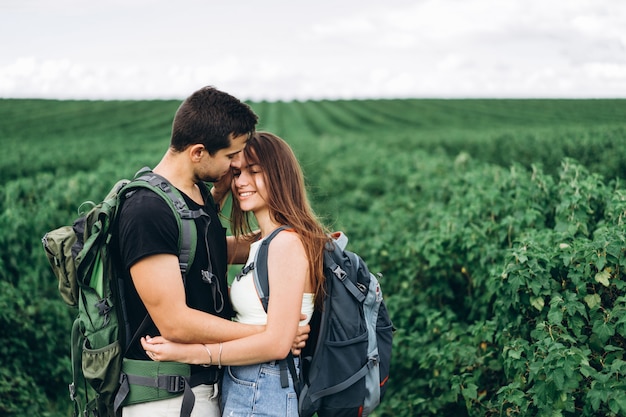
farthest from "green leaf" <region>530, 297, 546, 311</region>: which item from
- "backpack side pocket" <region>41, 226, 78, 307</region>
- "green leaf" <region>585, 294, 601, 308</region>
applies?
"backpack side pocket" <region>41, 226, 78, 307</region>

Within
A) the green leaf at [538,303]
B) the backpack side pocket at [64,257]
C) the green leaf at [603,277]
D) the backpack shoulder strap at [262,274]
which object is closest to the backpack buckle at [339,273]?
the backpack shoulder strap at [262,274]

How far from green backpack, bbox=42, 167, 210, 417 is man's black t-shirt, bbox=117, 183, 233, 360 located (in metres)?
0.04

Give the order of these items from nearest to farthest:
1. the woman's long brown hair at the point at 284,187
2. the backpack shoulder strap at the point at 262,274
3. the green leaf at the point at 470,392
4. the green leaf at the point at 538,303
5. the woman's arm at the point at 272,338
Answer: the woman's arm at the point at 272,338 < the backpack shoulder strap at the point at 262,274 < the woman's long brown hair at the point at 284,187 < the green leaf at the point at 538,303 < the green leaf at the point at 470,392

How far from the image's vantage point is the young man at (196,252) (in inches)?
90.8

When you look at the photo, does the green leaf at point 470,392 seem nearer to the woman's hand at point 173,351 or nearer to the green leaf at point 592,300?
the green leaf at point 592,300

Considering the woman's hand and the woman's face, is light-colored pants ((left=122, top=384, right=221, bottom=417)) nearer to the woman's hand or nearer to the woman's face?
the woman's hand

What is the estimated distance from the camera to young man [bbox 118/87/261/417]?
2.31 metres

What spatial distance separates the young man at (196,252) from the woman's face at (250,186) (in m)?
0.06

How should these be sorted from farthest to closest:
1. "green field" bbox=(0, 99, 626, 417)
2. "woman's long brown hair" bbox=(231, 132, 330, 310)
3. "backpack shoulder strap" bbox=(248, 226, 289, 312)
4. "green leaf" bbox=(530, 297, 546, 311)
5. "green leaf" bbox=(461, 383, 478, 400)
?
"green leaf" bbox=(461, 383, 478, 400)
"green leaf" bbox=(530, 297, 546, 311)
"green field" bbox=(0, 99, 626, 417)
"woman's long brown hair" bbox=(231, 132, 330, 310)
"backpack shoulder strap" bbox=(248, 226, 289, 312)

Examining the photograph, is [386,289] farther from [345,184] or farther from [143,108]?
[143,108]

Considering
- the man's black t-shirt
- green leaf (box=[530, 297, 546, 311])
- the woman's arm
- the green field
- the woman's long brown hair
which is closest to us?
the man's black t-shirt

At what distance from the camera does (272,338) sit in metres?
2.42

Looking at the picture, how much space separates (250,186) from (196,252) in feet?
1.30

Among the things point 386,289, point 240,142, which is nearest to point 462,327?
point 386,289
